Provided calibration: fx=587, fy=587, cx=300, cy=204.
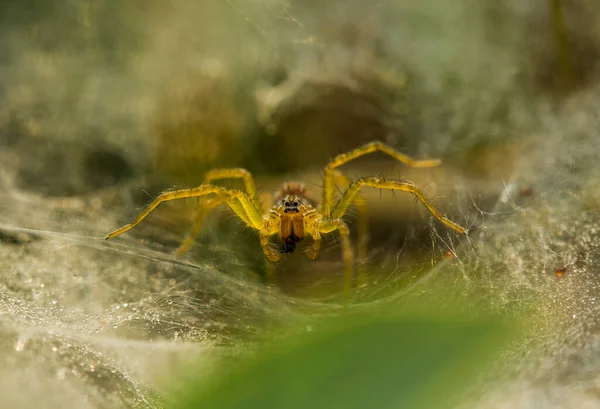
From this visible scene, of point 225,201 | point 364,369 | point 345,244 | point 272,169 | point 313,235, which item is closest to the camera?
point 364,369

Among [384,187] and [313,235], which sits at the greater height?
[384,187]

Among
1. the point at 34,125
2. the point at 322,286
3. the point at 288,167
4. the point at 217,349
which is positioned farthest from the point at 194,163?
the point at 217,349

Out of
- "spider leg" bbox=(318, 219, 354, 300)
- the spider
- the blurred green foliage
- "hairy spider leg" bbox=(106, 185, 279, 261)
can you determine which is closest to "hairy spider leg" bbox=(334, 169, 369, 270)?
the spider

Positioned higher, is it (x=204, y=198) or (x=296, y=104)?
(x=296, y=104)

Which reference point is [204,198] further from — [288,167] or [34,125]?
[34,125]

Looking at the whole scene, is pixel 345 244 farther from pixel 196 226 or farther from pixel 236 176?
pixel 236 176

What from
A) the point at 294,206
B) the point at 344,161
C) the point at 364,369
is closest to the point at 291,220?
the point at 294,206
